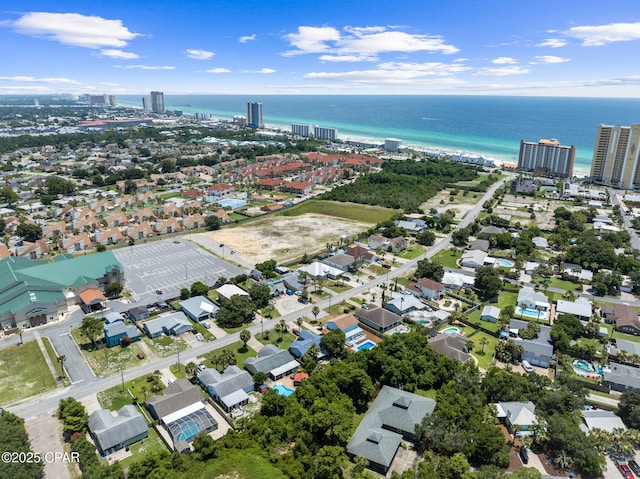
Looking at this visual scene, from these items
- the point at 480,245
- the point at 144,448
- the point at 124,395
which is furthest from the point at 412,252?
the point at 144,448

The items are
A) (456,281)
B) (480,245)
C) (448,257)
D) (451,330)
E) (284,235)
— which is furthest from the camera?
(284,235)

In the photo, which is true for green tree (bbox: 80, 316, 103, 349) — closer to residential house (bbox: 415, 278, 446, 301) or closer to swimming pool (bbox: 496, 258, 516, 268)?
residential house (bbox: 415, 278, 446, 301)

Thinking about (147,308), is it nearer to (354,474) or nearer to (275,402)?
(275,402)

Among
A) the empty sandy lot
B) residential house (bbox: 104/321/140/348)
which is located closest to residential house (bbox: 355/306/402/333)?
the empty sandy lot

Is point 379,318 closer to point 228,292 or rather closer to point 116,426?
point 228,292

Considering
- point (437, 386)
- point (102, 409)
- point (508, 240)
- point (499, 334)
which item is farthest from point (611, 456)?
point (508, 240)
